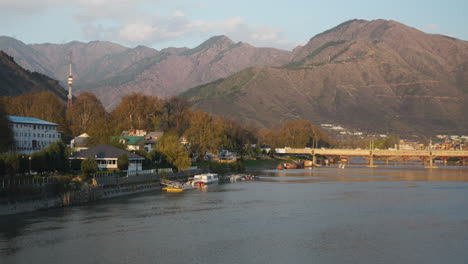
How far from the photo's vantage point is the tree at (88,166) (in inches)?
3250

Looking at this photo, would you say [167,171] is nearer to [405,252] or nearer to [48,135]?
[48,135]

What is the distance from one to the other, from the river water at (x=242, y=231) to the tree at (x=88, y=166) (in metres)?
7.72

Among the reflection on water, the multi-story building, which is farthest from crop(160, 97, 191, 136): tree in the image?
the multi-story building

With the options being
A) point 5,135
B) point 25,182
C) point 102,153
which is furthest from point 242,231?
point 5,135

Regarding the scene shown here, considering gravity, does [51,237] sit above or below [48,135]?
below

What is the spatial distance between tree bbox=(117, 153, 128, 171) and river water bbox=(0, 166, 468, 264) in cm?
868

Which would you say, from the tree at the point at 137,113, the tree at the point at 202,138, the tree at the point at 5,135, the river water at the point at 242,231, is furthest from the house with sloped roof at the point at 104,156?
the tree at the point at 137,113

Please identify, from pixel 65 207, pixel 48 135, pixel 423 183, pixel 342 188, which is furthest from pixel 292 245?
pixel 48 135

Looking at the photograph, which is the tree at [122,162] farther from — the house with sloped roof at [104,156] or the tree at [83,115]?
the tree at [83,115]

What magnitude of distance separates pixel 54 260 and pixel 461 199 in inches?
2474

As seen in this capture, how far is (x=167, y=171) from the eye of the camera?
104 metres

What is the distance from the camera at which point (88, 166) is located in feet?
272

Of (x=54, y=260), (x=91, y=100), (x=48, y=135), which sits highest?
(x=91, y=100)

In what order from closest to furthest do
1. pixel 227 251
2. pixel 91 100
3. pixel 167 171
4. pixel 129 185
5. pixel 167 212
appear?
pixel 227 251
pixel 167 212
pixel 129 185
pixel 167 171
pixel 91 100
